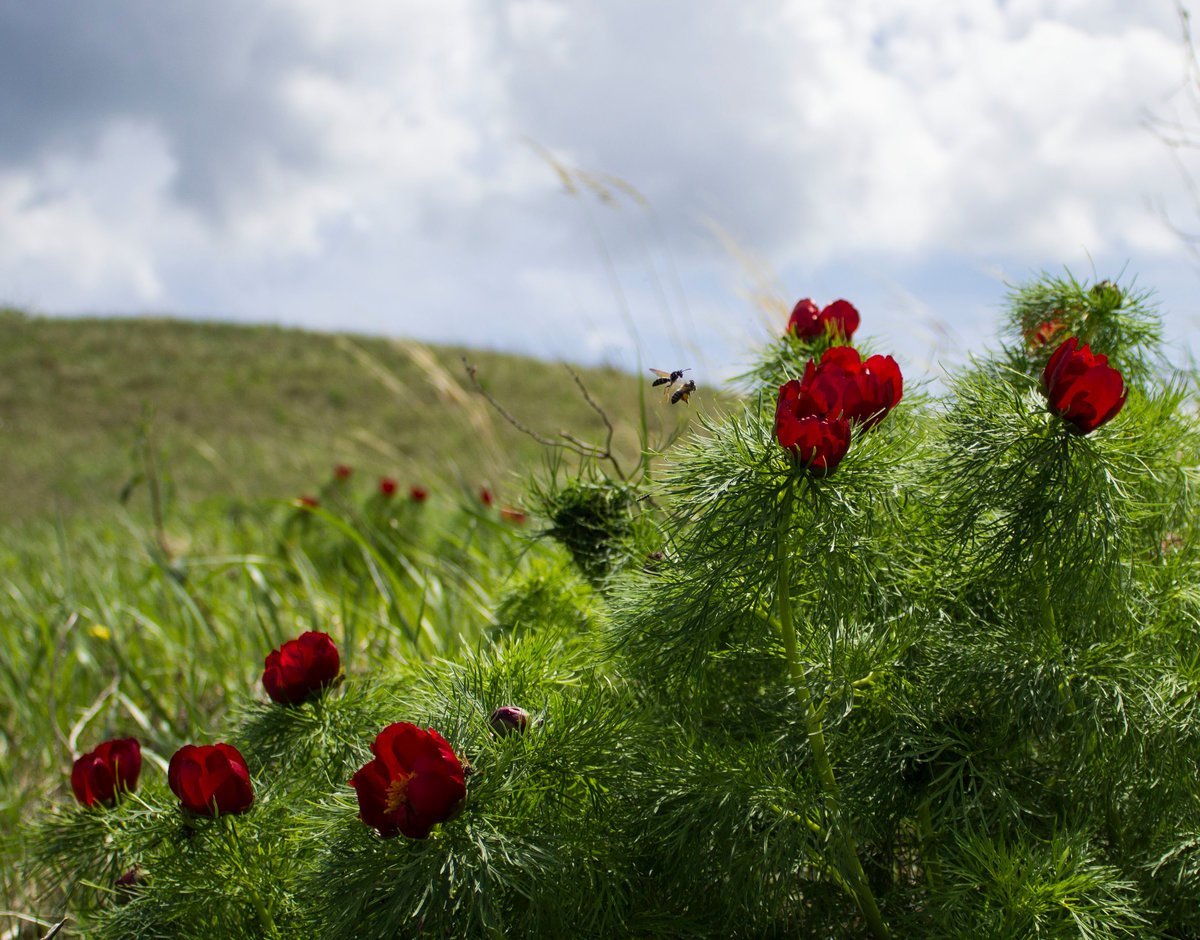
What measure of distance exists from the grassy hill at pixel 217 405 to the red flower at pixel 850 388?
771 cm

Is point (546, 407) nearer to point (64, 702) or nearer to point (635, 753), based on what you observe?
point (64, 702)

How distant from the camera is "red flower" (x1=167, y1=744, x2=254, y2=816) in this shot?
3.45 feet

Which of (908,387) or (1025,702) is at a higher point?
(908,387)

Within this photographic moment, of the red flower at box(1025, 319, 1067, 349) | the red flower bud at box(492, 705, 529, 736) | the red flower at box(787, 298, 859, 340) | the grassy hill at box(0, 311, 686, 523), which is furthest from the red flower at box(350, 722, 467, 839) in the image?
the grassy hill at box(0, 311, 686, 523)

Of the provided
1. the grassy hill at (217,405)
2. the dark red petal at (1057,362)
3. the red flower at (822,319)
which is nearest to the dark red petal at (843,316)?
the red flower at (822,319)

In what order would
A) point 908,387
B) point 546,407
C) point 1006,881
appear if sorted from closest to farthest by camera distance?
point 1006,881, point 908,387, point 546,407

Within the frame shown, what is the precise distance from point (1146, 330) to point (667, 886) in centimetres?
108

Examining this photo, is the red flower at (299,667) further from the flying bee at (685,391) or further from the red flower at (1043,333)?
the red flower at (1043,333)

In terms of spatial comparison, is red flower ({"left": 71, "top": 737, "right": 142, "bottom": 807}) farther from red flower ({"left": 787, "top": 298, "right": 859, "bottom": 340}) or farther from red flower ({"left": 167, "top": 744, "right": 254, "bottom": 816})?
red flower ({"left": 787, "top": 298, "right": 859, "bottom": 340})

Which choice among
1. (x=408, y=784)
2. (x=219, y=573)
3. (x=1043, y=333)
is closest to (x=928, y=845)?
(x=408, y=784)

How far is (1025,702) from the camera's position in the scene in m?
1.04

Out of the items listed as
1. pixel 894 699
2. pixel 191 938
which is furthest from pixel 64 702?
pixel 894 699

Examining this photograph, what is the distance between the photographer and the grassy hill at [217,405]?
11383mm

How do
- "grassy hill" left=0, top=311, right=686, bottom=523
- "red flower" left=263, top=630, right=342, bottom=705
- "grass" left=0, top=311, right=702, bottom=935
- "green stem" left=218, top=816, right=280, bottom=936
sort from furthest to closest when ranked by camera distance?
1. "grassy hill" left=0, top=311, right=686, bottom=523
2. "grass" left=0, top=311, right=702, bottom=935
3. "red flower" left=263, top=630, right=342, bottom=705
4. "green stem" left=218, top=816, right=280, bottom=936
